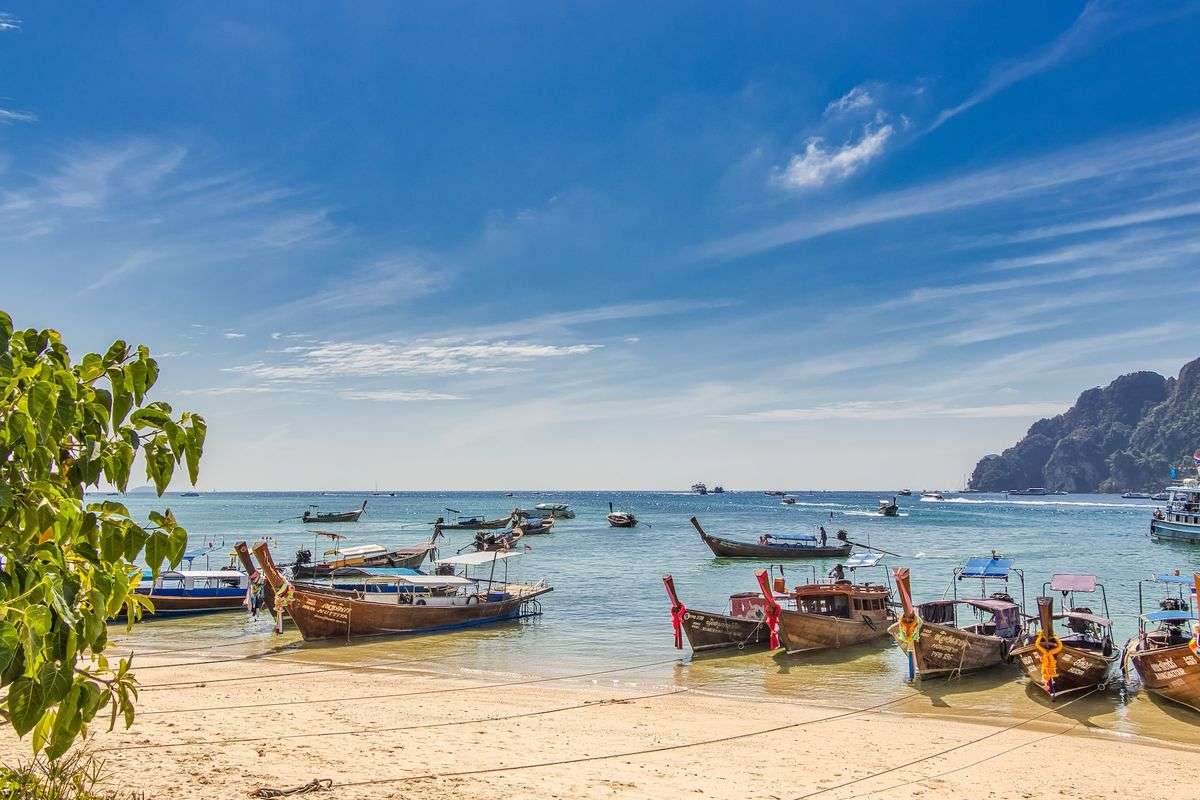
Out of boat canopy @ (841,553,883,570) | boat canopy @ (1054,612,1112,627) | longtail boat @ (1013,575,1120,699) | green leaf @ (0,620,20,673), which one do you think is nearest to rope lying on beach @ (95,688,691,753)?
longtail boat @ (1013,575,1120,699)

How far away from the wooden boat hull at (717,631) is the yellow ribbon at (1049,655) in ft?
28.2

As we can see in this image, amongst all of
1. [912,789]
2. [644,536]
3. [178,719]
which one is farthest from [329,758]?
[644,536]

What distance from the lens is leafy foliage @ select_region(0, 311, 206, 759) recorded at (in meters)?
3.07

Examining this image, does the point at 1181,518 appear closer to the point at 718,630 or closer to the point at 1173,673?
the point at 1173,673

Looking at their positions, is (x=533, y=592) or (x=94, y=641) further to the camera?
(x=533, y=592)

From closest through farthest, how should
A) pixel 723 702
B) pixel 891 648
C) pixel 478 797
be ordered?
pixel 478 797 < pixel 723 702 < pixel 891 648

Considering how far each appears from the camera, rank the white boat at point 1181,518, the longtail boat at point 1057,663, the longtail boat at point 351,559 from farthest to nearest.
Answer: the white boat at point 1181,518, the longtail boat at point 351,559, the longtail boat at point 1057,663

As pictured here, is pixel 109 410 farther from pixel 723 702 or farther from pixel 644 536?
pixel 644 536

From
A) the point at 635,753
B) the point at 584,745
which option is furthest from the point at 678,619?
the point at 635,753

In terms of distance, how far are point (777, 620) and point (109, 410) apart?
22.7 m

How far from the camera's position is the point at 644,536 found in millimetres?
90500

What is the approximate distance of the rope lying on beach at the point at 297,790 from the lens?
401 inches

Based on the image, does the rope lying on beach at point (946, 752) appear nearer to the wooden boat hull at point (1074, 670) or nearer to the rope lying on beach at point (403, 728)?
the wooden boat hull at point (1074, 670)

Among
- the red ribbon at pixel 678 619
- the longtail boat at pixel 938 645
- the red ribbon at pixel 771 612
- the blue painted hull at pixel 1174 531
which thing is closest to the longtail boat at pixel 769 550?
the blue painted hull at pixel 1174 531
